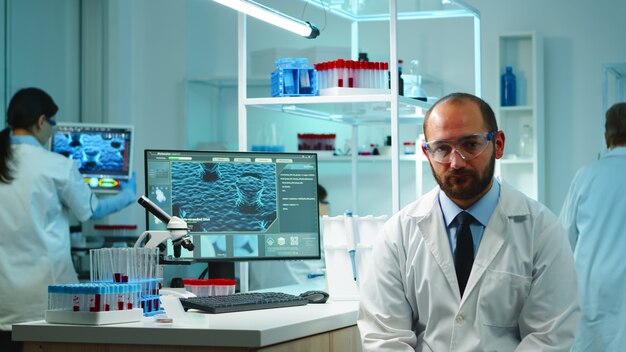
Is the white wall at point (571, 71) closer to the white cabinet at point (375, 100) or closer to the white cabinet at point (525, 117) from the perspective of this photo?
the white cabinet at point (525, 117)

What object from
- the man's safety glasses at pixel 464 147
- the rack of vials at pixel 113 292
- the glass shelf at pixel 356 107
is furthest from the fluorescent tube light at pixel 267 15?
the man's safety glasses at pixel 464 147

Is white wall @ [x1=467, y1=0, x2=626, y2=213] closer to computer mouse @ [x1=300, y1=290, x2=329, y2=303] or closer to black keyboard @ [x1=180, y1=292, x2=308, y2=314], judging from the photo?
computer mouse @ [x1=300, y1=290, x2=329, y2=303]

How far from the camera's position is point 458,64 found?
280 inches

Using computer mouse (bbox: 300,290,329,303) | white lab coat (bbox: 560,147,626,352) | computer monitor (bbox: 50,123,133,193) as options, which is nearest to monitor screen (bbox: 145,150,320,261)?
computer mouse (bbox: 300,290,329,303)

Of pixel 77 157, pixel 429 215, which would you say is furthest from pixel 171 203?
pixel 77 157

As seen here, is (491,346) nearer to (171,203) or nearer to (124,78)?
(171,203)

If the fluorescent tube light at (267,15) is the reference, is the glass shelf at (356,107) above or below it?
below

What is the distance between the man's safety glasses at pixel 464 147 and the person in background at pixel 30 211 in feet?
7.17

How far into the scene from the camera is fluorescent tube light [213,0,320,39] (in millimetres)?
3211

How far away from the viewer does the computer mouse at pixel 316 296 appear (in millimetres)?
3079

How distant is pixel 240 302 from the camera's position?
9.35ft

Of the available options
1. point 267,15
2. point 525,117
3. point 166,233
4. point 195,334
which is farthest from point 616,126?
point 525,117

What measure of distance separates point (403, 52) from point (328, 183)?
1.18m

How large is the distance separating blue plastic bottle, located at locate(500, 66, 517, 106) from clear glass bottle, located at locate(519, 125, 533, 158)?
0.76 ft
